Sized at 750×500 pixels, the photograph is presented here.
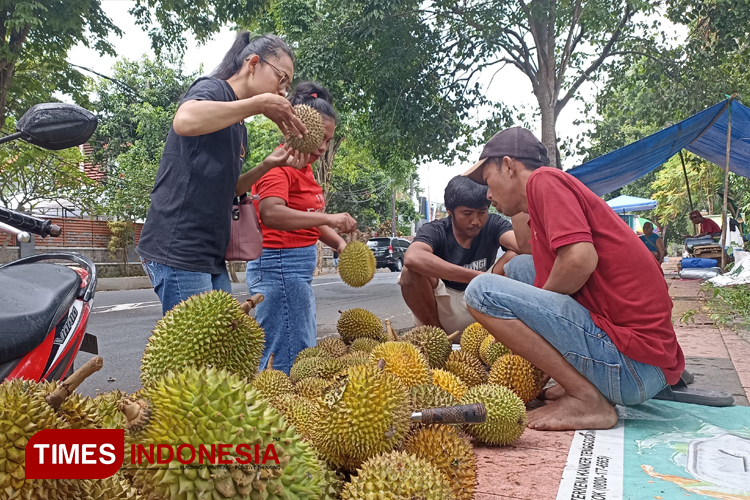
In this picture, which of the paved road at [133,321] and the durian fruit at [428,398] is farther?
the paved road at [133,321]

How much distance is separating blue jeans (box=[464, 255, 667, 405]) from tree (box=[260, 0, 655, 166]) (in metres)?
8.30

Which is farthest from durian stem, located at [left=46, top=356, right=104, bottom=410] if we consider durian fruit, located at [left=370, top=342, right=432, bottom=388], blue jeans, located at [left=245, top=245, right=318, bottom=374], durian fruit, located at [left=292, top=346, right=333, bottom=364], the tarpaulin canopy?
the tarpaulin canopy

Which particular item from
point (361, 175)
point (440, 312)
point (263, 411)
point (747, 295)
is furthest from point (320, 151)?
point (361, 175)

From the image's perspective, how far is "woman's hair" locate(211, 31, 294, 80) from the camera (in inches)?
96.9

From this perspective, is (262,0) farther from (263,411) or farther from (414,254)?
(263,411)

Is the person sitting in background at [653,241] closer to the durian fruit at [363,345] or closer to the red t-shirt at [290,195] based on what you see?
the durian fruit at [363,345]

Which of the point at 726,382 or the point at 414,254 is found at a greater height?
the point at 414,254

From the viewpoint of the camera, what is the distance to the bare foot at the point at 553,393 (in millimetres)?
2717

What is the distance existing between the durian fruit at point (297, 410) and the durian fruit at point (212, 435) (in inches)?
18.2

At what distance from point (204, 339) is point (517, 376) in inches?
62.4

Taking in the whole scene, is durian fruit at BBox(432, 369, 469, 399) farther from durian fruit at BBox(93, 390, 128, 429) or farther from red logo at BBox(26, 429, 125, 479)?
red logo at BBox(26, 429, 125, 479)

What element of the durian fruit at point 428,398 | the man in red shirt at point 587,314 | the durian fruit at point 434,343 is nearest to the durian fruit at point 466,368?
the durian fruit at point 434,343

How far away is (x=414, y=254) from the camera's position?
3.89 metres

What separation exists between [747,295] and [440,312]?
18.8 ft
